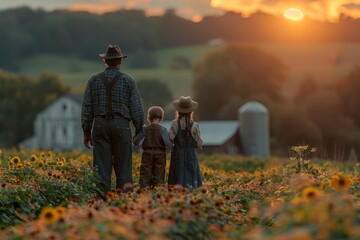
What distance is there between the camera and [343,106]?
72875mm

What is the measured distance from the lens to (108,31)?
14812 cm

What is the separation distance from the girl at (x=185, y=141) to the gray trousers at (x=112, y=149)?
2.60ft

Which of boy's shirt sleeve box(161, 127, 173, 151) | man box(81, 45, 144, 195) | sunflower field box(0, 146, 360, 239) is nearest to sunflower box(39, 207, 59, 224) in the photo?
sunflower field box(0, 146, 360, 239)

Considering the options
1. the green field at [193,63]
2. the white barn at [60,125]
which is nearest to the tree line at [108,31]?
the green field at [193,63]

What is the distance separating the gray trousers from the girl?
79cm

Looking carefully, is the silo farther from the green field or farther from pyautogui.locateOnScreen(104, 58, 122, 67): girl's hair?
the green field

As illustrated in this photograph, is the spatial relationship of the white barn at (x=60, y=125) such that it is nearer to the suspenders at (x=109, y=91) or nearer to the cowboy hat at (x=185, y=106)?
the cowboy hat at (x=185, y=106)

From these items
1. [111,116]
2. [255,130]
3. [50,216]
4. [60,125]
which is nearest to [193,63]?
[60,125]

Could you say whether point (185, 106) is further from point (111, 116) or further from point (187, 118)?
point (111, 116)

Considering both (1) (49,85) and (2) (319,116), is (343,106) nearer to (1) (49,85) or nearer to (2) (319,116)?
(2) (319,116)

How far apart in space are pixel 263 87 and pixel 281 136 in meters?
16.6

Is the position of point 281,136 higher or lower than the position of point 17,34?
lower

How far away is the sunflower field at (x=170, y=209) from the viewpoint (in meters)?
6.16

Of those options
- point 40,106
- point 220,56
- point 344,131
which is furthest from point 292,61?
point 344,131
